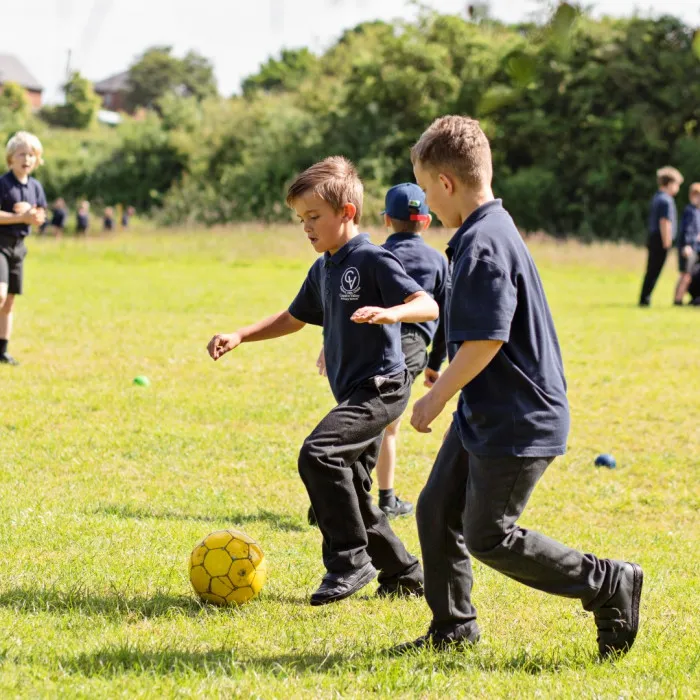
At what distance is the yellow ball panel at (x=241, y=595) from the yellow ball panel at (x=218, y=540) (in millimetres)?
227

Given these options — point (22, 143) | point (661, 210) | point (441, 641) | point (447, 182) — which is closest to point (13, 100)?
point (661, 210)

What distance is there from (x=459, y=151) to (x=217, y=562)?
213 cm

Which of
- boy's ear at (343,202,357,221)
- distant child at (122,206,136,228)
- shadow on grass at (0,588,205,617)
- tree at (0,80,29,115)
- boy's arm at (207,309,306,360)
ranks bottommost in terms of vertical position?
distant child at (122,206,136,228)

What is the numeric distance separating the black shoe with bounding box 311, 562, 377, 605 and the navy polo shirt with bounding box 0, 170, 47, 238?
641cm

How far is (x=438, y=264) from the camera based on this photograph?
5984mm

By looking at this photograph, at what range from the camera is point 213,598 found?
14.5 feet

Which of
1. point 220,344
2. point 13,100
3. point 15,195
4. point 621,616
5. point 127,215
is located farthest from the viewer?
point 13,100

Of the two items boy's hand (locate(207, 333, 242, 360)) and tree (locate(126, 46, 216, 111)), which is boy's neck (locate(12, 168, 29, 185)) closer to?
boy's hand (locate(207, 333, 242, 360))

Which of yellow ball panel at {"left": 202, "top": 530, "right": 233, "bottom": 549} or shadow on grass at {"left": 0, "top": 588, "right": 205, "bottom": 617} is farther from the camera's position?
yellow ball panel at {"left": 202, "top": 530, "right": 233, "bottom": 549}

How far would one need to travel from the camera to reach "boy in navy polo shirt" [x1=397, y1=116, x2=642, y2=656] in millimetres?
3500

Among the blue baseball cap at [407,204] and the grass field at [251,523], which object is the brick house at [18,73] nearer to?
the grass field at [251,523]

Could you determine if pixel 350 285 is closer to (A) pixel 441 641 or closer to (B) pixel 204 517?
(A) pixel 441 641

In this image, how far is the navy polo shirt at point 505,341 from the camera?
3.48 m

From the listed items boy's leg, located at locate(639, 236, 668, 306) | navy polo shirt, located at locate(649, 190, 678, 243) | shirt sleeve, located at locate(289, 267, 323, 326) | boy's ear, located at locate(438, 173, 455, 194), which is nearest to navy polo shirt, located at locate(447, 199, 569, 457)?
boy's ear, located at locate(438, 173, 455, 194)
